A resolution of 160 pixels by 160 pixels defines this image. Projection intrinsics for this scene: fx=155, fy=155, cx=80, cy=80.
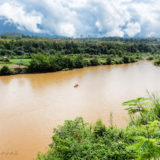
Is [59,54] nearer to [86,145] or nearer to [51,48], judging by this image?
[51,48]

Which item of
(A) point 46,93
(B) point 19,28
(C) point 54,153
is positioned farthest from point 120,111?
(B) point 19,28

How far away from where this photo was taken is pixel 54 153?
11.6 feet

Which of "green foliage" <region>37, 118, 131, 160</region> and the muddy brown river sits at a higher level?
the muddy brown river

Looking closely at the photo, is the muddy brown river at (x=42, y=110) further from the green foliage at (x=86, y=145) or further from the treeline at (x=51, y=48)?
the treeline at (x=51, y=48)

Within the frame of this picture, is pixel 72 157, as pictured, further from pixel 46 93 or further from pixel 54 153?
pixel 46 93

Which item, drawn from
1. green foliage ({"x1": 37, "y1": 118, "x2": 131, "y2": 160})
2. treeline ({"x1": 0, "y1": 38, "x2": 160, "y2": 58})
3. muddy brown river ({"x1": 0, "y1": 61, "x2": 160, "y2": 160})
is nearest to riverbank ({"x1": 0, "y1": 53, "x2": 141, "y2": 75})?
muddy brown river ({"x1": 0, "y1": 61, "x2": 160, "y2": 160})

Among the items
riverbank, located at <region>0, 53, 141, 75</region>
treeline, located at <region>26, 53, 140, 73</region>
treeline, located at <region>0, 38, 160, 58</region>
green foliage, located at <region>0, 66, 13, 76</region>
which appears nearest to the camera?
green foliage, located at <region>0, 66, 13, 76</region>

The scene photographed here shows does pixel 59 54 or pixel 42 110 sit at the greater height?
pixel 59 54

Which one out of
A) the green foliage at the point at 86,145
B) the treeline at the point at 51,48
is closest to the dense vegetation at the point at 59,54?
the treeline at the point at 51,48

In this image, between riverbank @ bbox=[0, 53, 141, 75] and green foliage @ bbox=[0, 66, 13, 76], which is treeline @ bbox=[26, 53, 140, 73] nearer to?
riverbank @ bbox=[0, 53, 141, 75]

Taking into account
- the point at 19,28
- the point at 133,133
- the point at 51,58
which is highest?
the point at 19,28

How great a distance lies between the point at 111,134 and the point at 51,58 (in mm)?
18070

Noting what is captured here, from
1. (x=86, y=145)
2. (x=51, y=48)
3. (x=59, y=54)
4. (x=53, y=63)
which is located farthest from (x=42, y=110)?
(x=51, y=48)

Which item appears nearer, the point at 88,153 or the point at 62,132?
the point at 88,153
